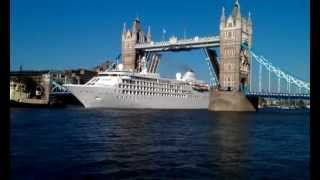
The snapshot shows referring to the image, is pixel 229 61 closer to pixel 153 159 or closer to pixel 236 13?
pixel 236 13

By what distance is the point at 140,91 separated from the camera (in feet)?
319

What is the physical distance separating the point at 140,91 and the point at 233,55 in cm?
2652

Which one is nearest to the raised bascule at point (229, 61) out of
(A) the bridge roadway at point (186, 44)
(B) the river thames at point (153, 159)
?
(A) the bridge roadway at point (186, 44)

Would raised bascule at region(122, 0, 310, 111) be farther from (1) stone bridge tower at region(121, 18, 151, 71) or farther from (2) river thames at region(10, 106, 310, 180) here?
(2) river thames at region(10, 106, 310, 180)

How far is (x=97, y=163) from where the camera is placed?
658 inches

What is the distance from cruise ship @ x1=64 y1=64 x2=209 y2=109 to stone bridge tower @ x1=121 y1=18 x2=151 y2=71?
16915 millimetres

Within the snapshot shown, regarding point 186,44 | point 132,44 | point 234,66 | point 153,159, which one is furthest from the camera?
point 132,44

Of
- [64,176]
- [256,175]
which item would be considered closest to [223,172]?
[256,175]

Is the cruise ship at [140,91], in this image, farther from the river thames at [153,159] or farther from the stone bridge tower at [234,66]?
the river thames at [153,159]

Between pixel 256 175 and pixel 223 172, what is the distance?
102cm

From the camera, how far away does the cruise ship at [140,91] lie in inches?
3509

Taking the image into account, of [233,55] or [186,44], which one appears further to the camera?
[186,44]

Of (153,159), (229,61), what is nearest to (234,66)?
(229,61)
